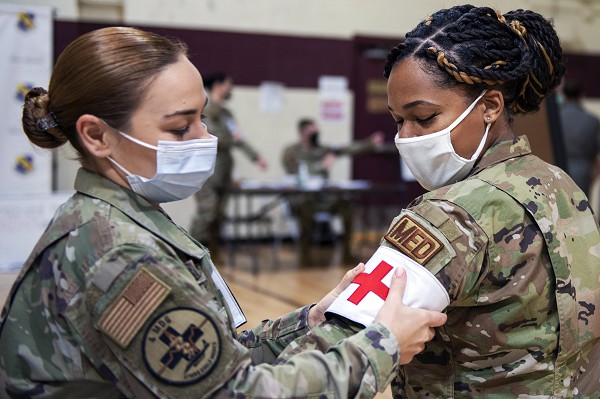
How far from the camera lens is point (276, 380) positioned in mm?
1103

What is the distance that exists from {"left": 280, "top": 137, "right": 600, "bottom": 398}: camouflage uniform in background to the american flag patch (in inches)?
10.5

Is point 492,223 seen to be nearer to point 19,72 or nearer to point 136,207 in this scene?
point 136,207

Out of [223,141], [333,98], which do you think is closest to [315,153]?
[333,98]

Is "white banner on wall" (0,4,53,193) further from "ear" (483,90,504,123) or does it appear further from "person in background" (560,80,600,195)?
"ear" (483,90,504,123)

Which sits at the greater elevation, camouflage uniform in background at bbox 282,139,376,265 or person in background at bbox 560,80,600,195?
person in background at bbox 560,80,600,195

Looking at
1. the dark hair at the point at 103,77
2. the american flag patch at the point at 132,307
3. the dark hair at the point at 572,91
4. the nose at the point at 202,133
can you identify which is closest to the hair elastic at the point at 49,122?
the dark hair at the point at 103,77

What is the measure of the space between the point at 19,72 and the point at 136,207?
5098 millimetres

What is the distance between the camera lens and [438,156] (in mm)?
1439

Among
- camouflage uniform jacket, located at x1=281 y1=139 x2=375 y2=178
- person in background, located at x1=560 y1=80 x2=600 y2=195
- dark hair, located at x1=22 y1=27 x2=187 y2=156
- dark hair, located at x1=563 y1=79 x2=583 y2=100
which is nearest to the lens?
dark hair, located at x1=22 y1=27 x2=187 y2=156

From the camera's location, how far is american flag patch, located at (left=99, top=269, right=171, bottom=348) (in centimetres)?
106

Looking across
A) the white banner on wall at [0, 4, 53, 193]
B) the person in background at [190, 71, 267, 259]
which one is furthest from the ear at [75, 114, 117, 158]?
the person in background at [190, 71, 267, 259]

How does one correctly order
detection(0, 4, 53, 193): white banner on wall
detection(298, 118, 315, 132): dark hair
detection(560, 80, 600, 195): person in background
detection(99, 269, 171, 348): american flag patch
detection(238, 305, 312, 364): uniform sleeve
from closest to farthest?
detection(99, 269, 171, 348): american flag patch
detection(238, 305, 312, 364): uniform sleeve
detection(0, 4, 53, 193): white banner on wall
detection(560, 80, 600, 195): person in background
detection(298, 118, 315, 132): dark hair

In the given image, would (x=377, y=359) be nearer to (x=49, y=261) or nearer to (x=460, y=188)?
(x=460, y=188)

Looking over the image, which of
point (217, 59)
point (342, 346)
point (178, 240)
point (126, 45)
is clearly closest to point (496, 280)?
point (342, 346)
